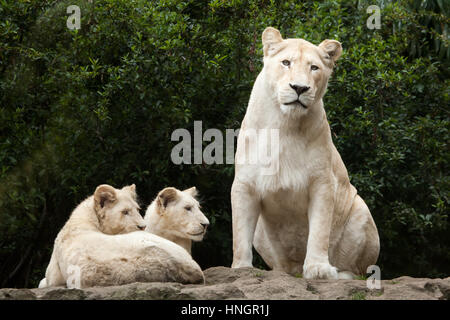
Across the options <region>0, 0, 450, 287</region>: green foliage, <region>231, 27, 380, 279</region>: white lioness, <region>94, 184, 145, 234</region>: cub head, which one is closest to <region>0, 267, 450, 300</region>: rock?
<region>231, 27, 380, 279</region>: white lioness

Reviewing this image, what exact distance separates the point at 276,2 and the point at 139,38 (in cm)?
221

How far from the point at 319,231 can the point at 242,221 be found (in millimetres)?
709

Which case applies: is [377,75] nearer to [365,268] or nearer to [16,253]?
[365,268]

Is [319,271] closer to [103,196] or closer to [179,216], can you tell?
[179,216]

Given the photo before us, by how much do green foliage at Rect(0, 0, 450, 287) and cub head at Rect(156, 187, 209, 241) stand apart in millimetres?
2220

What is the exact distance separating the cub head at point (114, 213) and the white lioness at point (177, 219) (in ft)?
1.47

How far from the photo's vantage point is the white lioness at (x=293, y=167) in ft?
21.0

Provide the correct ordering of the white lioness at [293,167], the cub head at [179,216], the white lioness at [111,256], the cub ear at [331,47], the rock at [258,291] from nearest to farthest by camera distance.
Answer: the rock at [258,291] → the white lioness at [111,256] → the white lioness at [293,167] → the cub head at [179,216] → the cub ear at [331,47]

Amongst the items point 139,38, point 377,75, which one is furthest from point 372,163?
point 139,38

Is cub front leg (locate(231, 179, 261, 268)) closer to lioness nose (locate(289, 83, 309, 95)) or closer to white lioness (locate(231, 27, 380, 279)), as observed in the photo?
white lioness (locate(231, 27, 380, 279))

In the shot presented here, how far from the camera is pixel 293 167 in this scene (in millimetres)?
6574

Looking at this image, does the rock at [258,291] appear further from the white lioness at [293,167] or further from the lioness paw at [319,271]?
the white lioness at [293,167]

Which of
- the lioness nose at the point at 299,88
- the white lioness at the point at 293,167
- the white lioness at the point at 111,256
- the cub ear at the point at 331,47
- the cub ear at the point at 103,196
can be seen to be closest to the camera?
the white lioness at the point at 111,256

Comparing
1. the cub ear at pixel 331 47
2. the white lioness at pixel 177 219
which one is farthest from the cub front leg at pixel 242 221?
the cub ear at pixel 331 47
